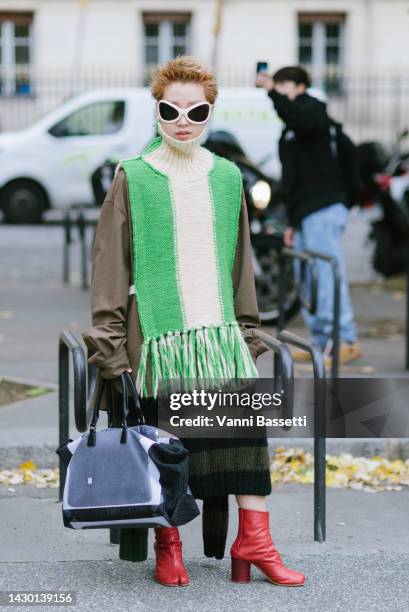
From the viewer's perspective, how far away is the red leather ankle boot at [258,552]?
15.1 ft

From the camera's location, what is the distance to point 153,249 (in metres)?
4.50

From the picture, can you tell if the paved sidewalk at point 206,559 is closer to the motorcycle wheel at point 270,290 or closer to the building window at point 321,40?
the motorcycle wheel at point 270,290

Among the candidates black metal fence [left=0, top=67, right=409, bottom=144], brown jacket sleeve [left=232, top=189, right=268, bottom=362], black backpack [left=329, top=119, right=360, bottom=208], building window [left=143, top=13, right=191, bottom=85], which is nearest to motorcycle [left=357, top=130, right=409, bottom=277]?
black backpack [left=329, top=119, right=360, bottom=208]

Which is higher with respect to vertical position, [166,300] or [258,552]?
[166,300]

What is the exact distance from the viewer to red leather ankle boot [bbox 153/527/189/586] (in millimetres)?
4645

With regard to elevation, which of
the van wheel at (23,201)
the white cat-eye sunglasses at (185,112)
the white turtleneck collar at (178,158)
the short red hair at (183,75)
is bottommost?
the van wheel at (23,201)

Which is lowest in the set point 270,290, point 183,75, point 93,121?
point 270,290

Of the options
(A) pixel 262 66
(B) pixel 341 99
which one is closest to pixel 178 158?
(A) pixel 262 66

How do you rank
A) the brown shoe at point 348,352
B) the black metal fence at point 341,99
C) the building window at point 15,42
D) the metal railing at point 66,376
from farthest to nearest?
1. the building window at point 15,42
2. the black metal fence at point 341,99
3. the brown shoe at point 348,352
4. the metal railing at point 66,376

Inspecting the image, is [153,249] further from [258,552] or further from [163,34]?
[163,34]

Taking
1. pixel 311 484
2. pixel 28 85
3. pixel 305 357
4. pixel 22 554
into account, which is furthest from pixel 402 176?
pixel 28 85

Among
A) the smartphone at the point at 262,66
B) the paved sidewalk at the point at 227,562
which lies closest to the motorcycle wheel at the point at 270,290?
the smartphone at the point at 262,66

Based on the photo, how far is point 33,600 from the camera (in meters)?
4.52

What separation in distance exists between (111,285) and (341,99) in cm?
2591
